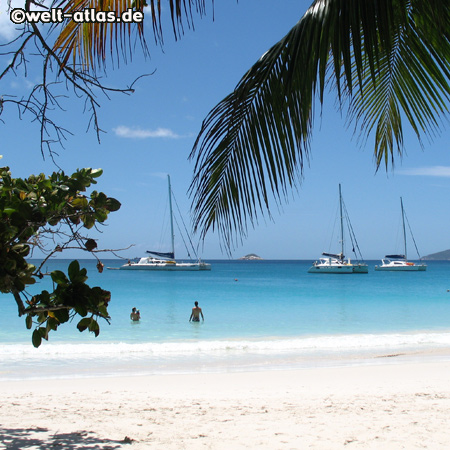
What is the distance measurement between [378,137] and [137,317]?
58.2ft

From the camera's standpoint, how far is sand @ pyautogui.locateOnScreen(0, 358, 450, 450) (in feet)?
14.9

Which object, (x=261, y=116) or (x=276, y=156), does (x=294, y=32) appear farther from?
(x=276, y=156)

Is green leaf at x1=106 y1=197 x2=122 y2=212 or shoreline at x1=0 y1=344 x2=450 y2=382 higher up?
green leaf at x1=106 y1=197 x2=122 y2=212

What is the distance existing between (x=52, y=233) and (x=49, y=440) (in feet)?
9.42

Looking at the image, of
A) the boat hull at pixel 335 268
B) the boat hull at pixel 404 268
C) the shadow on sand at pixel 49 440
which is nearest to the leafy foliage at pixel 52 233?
the shadow on sand at pixel 49 440

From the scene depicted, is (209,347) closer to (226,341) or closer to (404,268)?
(226,341)

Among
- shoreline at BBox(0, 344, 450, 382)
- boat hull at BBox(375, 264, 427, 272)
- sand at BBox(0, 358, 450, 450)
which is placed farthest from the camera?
boat hull at BBox(375, 264, 427, 272)

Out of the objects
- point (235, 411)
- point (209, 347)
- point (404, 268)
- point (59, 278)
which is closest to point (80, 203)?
point (59, 278)

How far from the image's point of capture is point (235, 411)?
19.7 ft

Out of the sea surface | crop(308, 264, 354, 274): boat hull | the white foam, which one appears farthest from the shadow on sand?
crop(308, 264, 354, 274): boat hull

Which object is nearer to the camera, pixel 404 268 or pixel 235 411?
pixel 235 411

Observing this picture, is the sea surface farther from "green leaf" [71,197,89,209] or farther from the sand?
"green leaf" [71,197,89,209]

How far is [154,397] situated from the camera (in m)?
7.26

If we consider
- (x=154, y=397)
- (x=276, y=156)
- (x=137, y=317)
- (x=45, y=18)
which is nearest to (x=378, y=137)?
(x=276, y=156)
